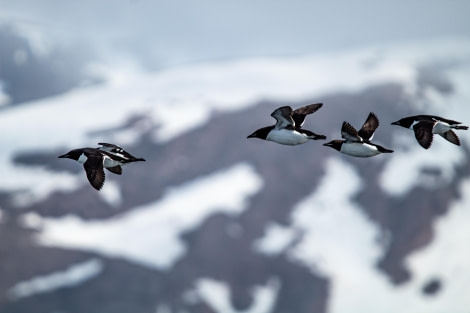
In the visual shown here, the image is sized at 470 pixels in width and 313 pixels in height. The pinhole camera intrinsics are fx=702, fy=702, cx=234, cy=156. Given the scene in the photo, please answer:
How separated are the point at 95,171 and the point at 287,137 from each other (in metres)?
9.22

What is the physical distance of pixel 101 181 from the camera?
3075cm

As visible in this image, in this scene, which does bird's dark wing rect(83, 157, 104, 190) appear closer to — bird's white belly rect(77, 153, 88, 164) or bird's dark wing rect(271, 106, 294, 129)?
bird's white belly rect(77, 153, 88, 164)

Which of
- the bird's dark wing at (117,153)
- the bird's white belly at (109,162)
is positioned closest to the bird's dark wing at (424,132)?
the bird's dark wing at (117,153)

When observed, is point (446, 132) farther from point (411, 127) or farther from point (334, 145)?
point (334, 145)

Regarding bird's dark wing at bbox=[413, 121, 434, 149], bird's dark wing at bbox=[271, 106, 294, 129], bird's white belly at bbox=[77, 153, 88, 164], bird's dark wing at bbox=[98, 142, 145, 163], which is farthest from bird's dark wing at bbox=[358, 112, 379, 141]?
bird's white belly at bbox=[77, 153, 88, 164]

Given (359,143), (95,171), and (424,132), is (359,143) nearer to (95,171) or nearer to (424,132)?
(424,132)

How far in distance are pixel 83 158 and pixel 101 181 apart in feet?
11.8

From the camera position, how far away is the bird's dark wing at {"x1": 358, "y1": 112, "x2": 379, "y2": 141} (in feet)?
110

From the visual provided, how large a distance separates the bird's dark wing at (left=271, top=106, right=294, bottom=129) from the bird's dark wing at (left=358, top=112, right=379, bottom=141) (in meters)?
3.41

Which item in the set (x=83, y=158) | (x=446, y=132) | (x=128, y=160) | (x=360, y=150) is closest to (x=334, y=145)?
(x=360, y=150)

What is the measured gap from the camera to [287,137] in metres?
33.8

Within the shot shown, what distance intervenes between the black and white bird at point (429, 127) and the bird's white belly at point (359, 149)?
2.11 meters

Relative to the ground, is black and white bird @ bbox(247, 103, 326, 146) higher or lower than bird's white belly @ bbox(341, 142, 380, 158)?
higher

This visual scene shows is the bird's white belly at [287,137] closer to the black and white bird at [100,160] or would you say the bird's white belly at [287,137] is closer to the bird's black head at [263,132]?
the bird's black head at [263,132]
